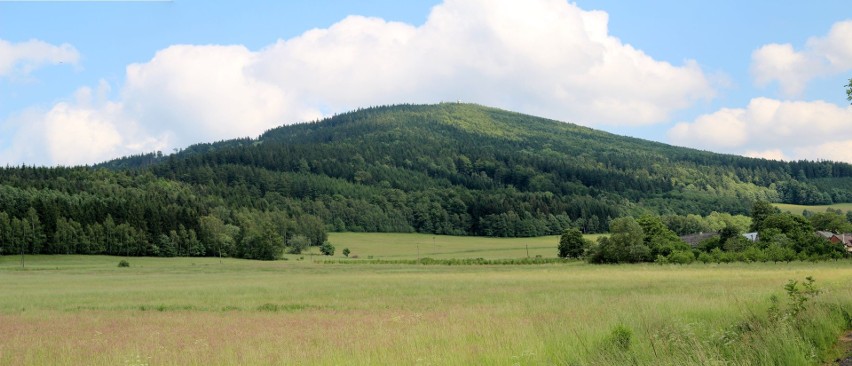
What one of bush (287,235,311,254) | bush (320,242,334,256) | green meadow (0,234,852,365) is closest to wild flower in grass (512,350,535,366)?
green meadow (0,234,852,365)

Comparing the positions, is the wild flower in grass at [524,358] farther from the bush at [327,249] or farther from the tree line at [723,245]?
the bush at [327,249]

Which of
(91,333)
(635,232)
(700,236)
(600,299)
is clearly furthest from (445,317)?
(700,236)

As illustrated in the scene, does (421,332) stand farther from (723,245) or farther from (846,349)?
(723,245)

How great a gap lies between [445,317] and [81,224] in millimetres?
126701

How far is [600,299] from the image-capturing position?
32.8 m

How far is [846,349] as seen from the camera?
14367 millimetres

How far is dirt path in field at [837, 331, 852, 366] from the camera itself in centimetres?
1279

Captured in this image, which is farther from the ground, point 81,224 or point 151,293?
point 81,224

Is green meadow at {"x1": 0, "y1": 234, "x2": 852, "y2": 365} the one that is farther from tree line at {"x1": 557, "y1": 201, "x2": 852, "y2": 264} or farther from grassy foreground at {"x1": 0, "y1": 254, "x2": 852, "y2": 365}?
tree line at {"x1": 557, "y1": 201, "x2": 852, "y2": 264}

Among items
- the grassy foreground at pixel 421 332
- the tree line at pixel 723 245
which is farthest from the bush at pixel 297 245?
the grassy foreground at pixel 421 332

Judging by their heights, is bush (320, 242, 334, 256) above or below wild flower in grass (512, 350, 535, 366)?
above

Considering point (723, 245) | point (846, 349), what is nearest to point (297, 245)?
point (723, 245)

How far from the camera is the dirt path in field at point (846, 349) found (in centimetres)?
1279

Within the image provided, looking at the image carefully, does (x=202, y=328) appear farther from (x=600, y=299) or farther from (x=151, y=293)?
(x=151, y=293)
